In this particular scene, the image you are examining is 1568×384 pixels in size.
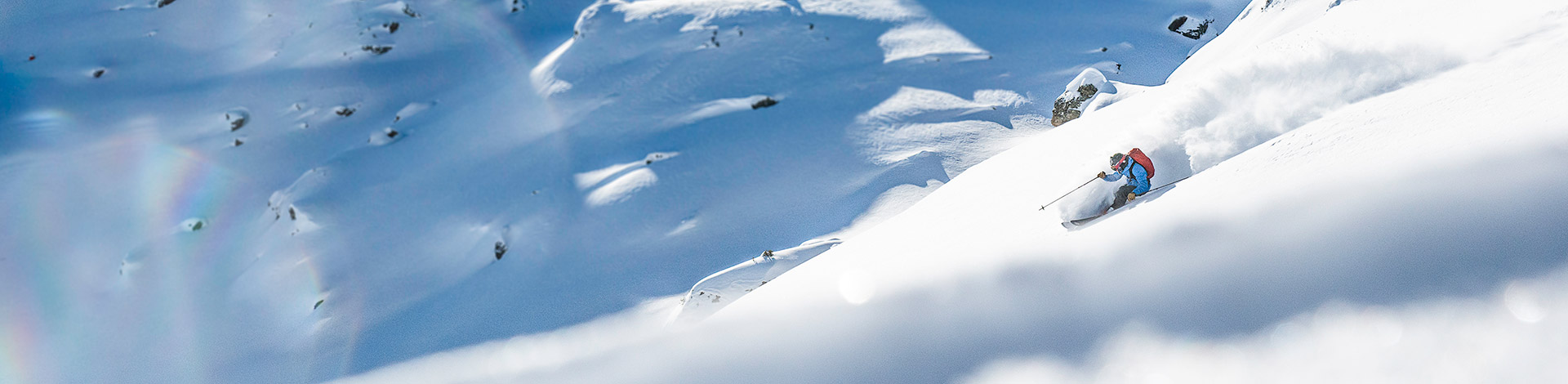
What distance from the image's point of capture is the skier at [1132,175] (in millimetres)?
5305

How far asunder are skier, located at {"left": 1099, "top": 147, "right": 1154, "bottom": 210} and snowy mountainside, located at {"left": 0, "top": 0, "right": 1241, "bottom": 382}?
9.69 feet

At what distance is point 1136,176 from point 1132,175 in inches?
1.3

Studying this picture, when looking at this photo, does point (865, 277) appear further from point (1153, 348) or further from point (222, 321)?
point (222, 321)

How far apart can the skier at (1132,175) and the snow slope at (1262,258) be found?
22 centimetres

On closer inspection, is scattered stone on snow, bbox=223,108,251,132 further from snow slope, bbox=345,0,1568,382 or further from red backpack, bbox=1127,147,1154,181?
red backpack, bbox=1127,147,1154,181

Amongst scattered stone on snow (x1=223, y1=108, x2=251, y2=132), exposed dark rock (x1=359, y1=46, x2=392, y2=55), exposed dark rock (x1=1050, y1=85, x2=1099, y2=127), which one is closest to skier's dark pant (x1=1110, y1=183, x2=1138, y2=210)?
exposed dark rock (x1=1050, y1=85, x2=1099, y2=127)

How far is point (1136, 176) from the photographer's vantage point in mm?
5340

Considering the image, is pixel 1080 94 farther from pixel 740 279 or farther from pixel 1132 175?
pixel 740 279

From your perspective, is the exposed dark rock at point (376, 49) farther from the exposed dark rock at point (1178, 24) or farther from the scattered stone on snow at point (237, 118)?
Result: the exposed dark rock at point (1178, 24)

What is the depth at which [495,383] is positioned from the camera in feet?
19.8

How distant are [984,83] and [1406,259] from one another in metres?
7.19

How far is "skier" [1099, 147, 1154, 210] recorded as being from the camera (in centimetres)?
530

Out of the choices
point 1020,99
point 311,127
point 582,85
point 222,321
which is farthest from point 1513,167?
point 311,127

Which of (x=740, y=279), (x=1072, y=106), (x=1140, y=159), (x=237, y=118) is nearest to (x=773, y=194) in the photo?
(x=740, y=279)
